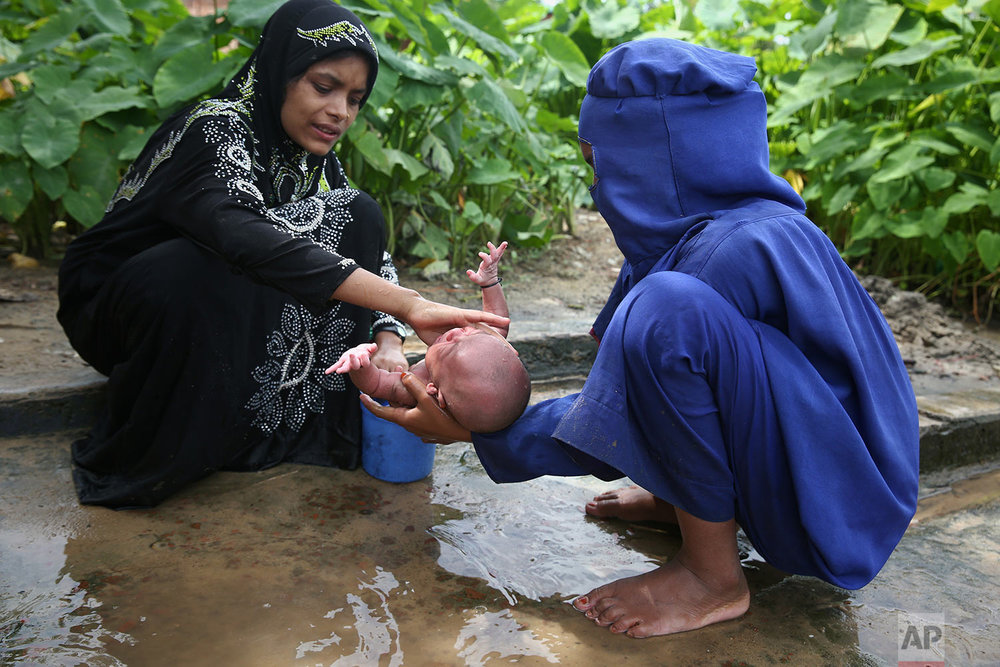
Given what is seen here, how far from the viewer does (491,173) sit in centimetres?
434

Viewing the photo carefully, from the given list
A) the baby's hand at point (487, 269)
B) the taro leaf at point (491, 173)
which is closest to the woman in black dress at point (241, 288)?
the baby's hand at point (487, 269)

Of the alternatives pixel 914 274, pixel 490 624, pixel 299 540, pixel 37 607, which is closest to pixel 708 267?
pixel 490 624

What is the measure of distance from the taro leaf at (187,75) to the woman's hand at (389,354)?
1.72 metres

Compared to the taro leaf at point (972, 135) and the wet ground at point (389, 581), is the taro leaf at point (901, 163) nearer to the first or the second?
the taro leaf at point (972, 135)

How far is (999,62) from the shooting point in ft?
13.9

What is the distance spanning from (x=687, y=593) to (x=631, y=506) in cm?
44

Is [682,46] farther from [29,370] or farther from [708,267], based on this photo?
[29,370]

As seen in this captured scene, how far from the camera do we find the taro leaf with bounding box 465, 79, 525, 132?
152 inches

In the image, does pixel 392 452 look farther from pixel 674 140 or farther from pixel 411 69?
pixel 411 69

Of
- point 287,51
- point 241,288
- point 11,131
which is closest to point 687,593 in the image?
point 241,288

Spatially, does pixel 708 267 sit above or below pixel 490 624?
above

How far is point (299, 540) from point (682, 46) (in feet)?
4.98

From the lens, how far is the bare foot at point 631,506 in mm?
2191

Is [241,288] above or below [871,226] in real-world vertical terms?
above
